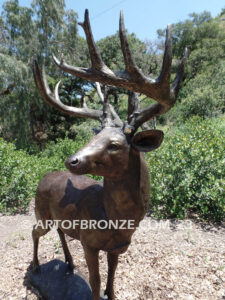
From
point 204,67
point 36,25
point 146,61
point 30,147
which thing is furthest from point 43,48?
point 204,67

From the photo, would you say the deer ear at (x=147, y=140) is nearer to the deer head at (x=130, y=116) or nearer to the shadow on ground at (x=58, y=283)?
the deer head at (x=130, y=116)

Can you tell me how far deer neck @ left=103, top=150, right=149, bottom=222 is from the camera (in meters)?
1.60

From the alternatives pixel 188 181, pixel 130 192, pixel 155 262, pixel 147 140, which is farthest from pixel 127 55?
pixel 188 181

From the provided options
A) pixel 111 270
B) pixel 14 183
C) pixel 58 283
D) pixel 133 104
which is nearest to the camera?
pixel 133 104

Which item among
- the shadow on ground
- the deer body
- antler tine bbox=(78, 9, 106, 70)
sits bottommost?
the shadow on ground

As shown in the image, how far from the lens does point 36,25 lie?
11391mm

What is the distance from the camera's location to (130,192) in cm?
160

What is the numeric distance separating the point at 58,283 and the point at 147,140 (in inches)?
83.9

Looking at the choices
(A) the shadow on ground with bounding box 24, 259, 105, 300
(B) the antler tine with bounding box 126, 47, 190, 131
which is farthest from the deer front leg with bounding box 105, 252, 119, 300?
(B) the antler tine with bounding box 126, 47, 190, 131

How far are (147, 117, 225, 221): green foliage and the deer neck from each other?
2.75 m

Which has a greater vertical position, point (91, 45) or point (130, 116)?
point (91, 45)

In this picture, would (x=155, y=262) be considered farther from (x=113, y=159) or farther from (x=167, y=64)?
(x=167, y=64)

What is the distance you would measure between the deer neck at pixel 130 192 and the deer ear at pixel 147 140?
74mm

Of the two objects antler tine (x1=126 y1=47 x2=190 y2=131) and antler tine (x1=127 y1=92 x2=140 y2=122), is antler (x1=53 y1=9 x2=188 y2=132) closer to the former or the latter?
antler tine (x1=126 y1=47 x2=190 y2=131)
